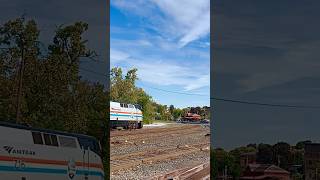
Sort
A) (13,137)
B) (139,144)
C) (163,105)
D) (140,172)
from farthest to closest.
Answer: (163,105) < (139,144) < (140,172) < (13,137)

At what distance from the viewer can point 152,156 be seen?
2577cm

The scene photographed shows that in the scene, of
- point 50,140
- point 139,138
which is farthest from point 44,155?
point 139,138

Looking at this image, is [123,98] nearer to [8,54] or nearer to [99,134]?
[99,134]

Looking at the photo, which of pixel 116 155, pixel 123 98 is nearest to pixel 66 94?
pixel 116 155

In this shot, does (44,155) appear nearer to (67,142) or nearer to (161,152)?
(67,142)

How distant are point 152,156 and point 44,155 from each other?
1428 centimetres

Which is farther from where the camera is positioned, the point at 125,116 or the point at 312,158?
the point at 125,116

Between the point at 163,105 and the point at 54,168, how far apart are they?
1605cm

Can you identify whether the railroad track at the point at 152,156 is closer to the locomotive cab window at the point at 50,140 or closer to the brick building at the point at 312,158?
the brick building at the point at 312,158

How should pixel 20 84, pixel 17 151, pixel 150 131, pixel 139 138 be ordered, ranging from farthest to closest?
pixel 150 131, pixel 139 138, pixel 20 84, pixel 17 151

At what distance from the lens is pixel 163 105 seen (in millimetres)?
27922

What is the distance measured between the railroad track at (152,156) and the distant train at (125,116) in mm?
3332

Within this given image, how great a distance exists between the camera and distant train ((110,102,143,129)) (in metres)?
28.5

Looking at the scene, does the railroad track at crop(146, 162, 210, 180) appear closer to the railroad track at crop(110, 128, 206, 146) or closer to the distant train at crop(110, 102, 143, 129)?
the railroad track at crop(110, 128, 206, 146)
